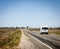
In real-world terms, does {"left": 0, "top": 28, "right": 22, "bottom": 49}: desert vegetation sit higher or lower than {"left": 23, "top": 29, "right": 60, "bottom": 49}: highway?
lower

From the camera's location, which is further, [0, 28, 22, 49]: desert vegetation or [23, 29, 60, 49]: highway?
[0, 28, 22, 49]: desert vegetation

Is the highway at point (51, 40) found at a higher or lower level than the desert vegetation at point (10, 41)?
higher

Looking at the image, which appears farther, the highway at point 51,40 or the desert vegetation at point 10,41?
the desert vegetation at point 10,41

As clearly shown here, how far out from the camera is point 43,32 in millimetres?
46062

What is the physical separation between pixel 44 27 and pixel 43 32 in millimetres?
1663

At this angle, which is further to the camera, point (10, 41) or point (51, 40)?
point (10, 41)

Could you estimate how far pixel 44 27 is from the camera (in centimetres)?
4566

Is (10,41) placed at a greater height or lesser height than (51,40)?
lesser
